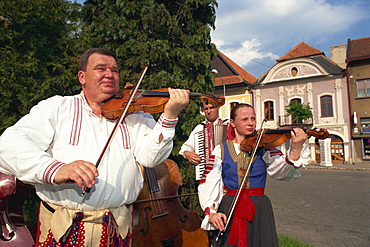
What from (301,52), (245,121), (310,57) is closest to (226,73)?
(301,52)

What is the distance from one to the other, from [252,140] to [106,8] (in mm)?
4004

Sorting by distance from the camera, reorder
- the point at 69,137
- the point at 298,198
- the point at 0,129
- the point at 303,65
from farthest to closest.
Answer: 1. the point at 303,65
2. the point at 298,198
3. the point at 0,129
4. the point at 69,137

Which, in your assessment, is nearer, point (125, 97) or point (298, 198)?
point (125, 97)

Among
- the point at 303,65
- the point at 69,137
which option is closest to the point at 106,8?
the point at 69,137

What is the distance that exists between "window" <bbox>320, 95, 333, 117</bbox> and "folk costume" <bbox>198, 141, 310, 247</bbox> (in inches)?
871

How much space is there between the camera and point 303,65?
22.6m

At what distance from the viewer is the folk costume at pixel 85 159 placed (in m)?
1.53

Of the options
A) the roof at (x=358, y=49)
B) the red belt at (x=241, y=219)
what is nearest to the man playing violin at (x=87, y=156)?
the red belt at (x=241, y=219)

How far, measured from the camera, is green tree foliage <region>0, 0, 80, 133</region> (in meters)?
4.72

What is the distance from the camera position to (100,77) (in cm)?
182

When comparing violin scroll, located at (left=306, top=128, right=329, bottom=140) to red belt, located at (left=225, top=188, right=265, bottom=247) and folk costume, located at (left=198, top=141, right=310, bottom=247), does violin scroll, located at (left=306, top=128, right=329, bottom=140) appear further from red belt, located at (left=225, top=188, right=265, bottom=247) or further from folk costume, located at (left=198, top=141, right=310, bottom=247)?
red belt, located at (left=225, top=188, right=265, bottom=247)

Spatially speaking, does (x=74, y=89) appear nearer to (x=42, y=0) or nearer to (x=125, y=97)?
(x=42, y=0)

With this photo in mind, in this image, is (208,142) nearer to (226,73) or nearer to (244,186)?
(244,186)

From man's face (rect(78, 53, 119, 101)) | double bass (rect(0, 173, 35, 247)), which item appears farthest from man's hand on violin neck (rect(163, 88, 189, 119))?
double bass (rect(0, 173, 35, 247))
